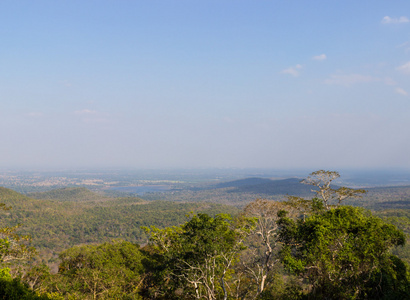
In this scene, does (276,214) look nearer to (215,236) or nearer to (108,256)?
(215,236)

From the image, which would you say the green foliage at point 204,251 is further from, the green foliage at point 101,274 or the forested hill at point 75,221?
the forested hill at point 75,221

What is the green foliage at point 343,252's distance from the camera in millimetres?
12781

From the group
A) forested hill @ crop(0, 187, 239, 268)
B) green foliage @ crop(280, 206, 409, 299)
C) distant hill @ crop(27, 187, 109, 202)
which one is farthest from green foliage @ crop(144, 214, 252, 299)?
distant hill @ crop(27, 187, 109, 202)

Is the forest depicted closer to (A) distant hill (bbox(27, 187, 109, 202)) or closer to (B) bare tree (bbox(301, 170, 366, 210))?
(B) bare tree (bbox(301, 170, 366, 210))

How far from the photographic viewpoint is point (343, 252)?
12859mm

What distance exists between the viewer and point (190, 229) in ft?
53.8

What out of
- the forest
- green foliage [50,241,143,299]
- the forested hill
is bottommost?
the forested hill

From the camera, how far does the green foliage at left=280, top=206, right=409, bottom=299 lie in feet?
41.9

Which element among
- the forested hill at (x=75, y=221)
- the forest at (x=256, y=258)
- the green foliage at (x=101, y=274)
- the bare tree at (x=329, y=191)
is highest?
the bare tree at (x=329, y=191)

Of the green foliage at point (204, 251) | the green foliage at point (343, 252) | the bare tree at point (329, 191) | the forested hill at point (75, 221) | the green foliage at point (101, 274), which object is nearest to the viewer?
the green foliage at point (343, 252)

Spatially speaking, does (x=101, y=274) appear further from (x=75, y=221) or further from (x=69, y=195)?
(x=69, y=195)

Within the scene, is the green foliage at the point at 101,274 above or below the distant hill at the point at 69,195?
above

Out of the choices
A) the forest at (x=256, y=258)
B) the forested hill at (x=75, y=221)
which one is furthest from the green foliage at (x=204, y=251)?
the forested hill at (x=75, y=221)

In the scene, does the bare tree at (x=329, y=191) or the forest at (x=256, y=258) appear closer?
the forest at (x=256, y=258)
